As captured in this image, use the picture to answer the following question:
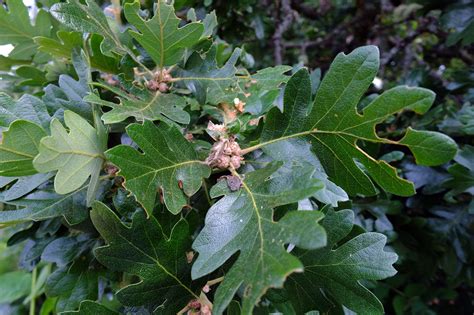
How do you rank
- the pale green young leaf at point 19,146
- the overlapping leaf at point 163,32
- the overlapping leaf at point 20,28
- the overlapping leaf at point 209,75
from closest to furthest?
the pale green young leaf at point 19,146 → the overlapping leaf at point 163,32 → the overlapping leaf at point 209,75 → the overlapping leaf at point 20,28

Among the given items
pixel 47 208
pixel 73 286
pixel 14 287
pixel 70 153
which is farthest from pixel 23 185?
pixel 14 287

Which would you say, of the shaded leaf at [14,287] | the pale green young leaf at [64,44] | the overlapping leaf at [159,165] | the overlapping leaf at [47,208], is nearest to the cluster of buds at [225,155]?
the overlapping leaf at [159,165]

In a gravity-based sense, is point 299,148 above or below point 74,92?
below

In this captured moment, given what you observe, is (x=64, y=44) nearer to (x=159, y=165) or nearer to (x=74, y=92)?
(x=74, y=92)

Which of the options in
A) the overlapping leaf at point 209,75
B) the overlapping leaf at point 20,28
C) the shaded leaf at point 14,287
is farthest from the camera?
the shaded leaf at point 14,287

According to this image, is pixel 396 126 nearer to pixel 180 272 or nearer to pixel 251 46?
pixel 251 46

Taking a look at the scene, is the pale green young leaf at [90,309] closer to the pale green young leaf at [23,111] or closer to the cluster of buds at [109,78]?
the pale green young leaf at [23,111]
